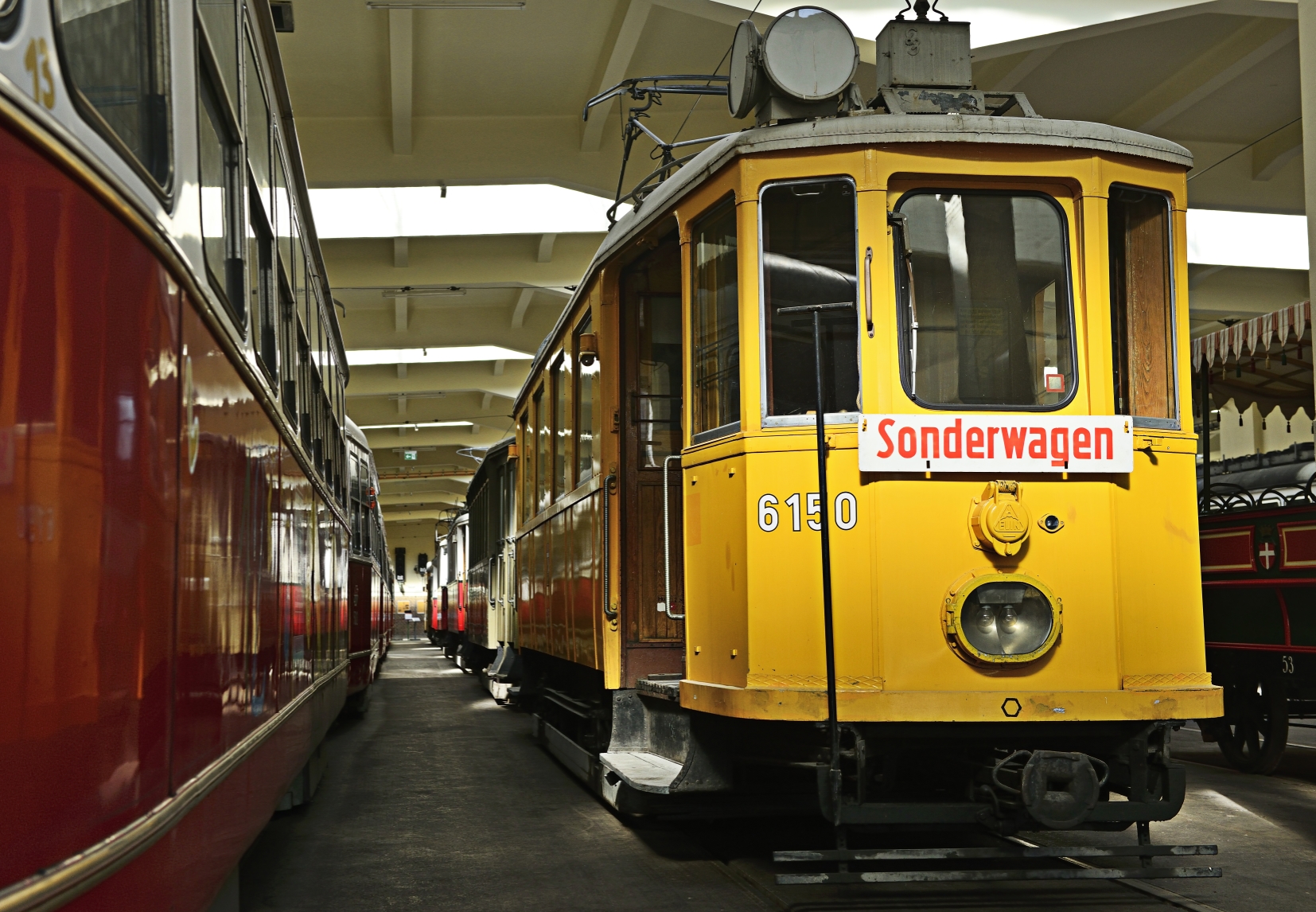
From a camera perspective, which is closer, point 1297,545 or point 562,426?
point 1297,545

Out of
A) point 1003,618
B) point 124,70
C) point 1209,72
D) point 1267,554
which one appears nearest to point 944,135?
point 1003,618

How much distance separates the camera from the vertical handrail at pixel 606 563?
21.9 feet

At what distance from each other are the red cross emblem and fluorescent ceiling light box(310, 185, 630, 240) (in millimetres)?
9405

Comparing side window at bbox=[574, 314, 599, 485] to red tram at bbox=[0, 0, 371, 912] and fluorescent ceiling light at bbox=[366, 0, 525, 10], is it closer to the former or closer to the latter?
red tram at bbox=[0, 0, 371, 912]

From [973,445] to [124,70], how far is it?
Answer: 3591mm

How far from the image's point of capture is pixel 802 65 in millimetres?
5504

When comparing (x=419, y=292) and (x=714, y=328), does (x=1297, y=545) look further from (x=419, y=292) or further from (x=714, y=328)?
(x=419, y=292)

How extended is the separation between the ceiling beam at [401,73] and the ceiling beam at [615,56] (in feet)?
5.94

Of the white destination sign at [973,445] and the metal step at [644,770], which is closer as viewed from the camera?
the white destination sign at [973,445]

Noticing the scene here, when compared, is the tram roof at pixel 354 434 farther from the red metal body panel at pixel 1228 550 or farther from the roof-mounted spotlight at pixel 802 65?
the roof-mounted spotlight at pixel 802 65

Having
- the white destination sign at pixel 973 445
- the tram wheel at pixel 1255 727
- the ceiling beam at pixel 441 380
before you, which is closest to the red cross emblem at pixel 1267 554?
the tram wheel at pixel 1255 727

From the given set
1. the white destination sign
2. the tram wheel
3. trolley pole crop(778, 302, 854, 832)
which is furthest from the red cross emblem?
trolley pole crop(778, 302, 854, 832)

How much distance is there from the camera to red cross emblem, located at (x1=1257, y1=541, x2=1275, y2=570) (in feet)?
27.5

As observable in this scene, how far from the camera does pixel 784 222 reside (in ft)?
17.6
